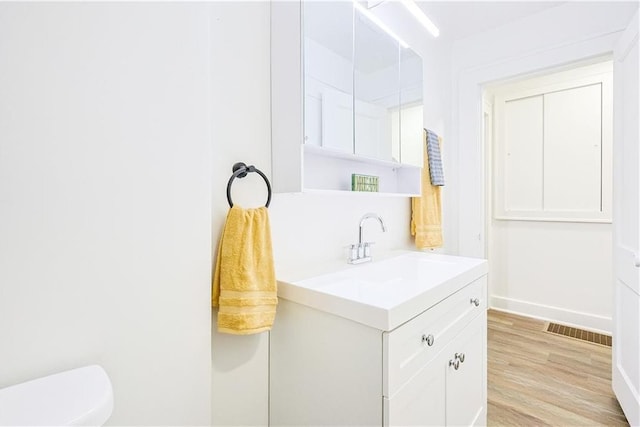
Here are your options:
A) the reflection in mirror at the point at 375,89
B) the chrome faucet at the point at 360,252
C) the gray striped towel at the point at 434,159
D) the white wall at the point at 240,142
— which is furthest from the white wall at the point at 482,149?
the white wall at the point at 240,142

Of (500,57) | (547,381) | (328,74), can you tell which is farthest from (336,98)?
(547,381)

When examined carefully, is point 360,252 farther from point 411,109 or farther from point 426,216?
point 411,109

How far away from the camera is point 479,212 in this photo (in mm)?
2529

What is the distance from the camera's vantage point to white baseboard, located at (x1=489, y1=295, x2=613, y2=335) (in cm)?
273

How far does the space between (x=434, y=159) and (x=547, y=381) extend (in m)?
1.57

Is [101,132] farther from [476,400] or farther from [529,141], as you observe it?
[529,141]

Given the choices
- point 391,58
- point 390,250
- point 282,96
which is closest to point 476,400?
point 390,250

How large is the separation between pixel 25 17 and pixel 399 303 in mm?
1053

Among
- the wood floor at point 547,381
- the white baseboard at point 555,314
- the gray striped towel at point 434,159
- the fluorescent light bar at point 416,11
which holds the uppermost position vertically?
the fluorescent light bar at point 416,11

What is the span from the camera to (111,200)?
0.73 meters

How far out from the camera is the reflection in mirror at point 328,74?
119cm

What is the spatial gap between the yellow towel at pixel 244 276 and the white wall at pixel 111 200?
0.34ft

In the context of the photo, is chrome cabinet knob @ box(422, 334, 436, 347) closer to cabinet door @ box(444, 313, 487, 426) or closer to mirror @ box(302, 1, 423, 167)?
cabinet door @ box(444, 313, 487, 426)

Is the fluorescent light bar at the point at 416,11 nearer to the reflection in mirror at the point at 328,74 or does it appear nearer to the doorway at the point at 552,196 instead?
the reflection in mirror at the point at 328,74
